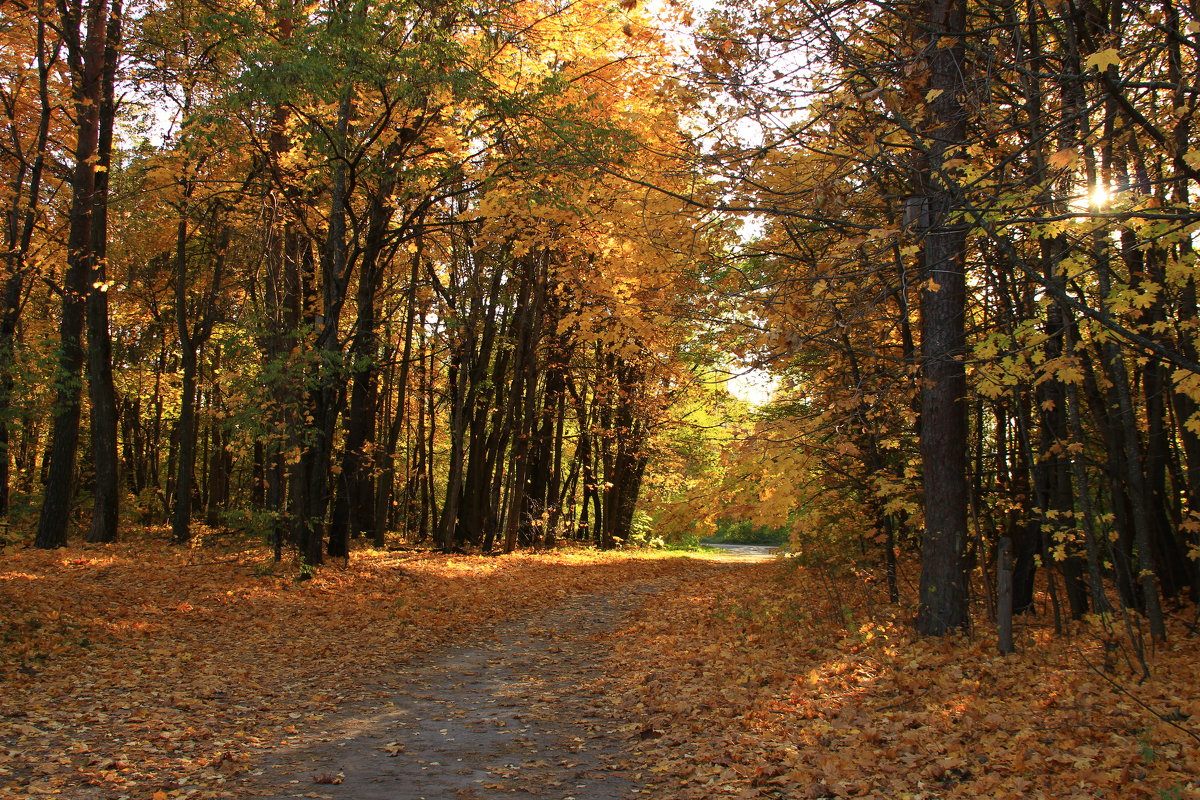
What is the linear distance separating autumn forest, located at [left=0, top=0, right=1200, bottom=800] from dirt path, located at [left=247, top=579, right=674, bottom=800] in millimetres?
177

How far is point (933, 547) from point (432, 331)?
57.8 feet

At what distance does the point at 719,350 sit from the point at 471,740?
8909mm

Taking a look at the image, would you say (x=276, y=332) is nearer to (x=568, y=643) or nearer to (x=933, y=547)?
(x=568, y=643)

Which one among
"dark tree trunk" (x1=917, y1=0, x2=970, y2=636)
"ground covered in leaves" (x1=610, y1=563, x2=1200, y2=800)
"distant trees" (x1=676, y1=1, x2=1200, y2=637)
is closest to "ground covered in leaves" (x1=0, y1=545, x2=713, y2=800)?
"ground covered in leaves" (x1=610, y1=563, x2=1200, y2=800)

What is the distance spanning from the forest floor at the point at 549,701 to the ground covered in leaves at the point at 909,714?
0.07 ft

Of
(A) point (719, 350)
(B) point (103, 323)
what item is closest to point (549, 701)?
(A) point (719, 350)

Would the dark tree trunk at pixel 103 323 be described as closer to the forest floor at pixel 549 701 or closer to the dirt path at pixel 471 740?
the forest floor at pixel 549 701

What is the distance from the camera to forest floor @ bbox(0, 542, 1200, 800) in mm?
4734

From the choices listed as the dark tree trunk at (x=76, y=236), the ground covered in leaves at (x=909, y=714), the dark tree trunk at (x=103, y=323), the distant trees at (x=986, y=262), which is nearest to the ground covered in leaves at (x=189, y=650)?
the dark tree trunk at (x=76, y=236)

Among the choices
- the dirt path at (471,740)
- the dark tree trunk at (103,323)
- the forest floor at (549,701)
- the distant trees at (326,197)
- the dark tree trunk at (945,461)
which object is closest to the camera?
the forest floor at (549,701)

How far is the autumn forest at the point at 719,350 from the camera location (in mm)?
5125

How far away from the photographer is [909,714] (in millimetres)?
5605

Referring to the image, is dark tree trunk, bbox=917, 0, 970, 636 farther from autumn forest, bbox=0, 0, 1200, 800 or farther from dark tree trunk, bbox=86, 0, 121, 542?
dark tree trunk, bbox=86, 0, 121, 542

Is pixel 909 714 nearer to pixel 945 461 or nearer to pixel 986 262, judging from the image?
pixel 945 461
